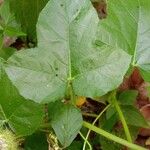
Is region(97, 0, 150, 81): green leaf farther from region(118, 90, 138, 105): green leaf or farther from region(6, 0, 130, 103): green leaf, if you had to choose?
region(118, 90, 138, 105): green leaf

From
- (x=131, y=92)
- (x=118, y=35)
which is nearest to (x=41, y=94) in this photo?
(x=118, y=35)

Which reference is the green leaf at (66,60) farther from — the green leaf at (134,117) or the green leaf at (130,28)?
the green leaf at (134,117)

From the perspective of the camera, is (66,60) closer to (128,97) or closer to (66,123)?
(66,123)

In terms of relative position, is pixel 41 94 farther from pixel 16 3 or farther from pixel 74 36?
pixel 16 3

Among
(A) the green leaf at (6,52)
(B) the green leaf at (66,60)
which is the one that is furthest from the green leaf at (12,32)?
(B) the green leaf at (66,60)

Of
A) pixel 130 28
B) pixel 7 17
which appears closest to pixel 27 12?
pixel 7 17

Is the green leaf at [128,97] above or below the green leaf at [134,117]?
above
